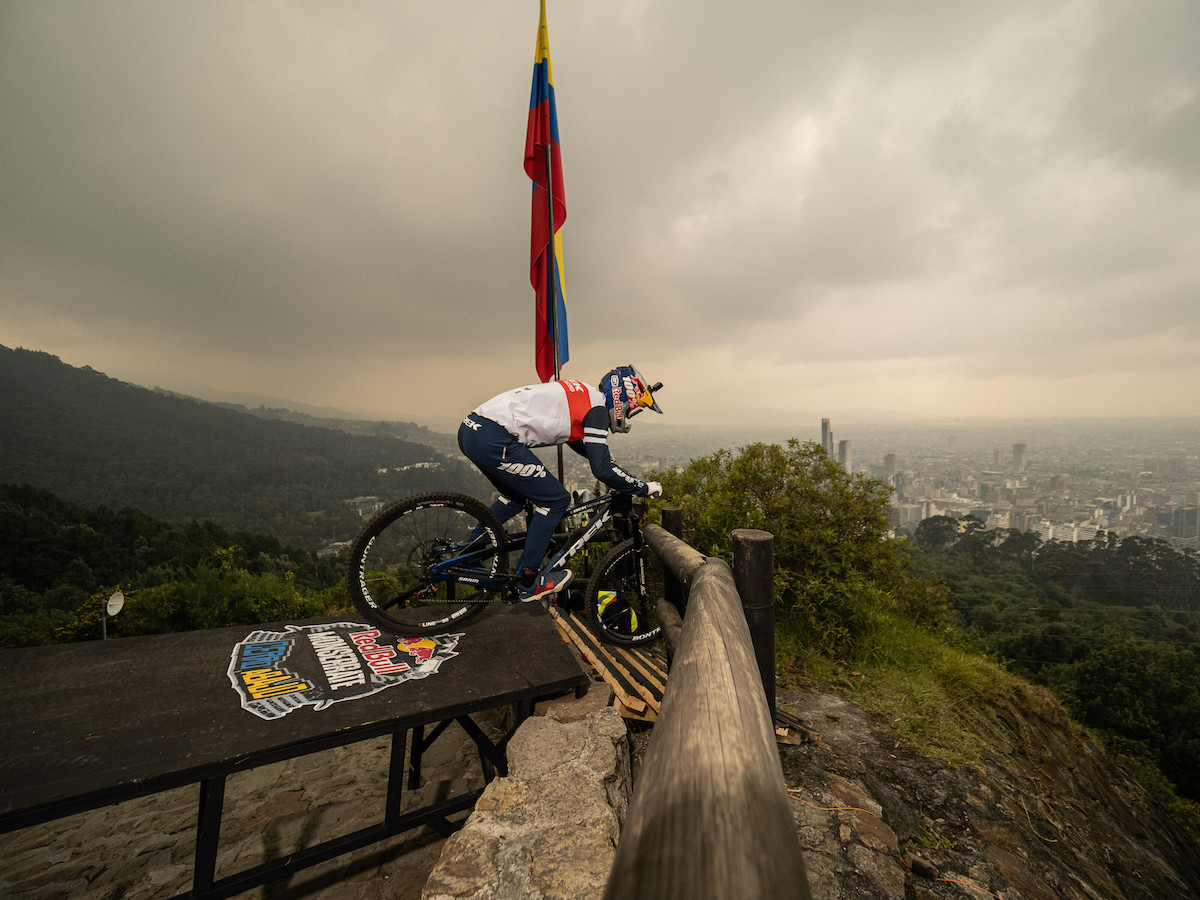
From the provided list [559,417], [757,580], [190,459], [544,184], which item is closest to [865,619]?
[757,580]

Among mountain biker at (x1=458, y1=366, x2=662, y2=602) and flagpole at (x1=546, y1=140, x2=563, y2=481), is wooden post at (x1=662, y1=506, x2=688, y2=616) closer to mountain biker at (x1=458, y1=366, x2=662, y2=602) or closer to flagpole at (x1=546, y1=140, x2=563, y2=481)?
mountain biker at (x1=458, y1=366, x2=662, y2=602)

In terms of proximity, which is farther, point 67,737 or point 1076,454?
point 1076,454

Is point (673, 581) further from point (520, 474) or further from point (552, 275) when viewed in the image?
point (552, 275)

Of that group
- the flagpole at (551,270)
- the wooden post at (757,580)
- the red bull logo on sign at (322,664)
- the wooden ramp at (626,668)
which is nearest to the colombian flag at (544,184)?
the flagpole at (551,270)

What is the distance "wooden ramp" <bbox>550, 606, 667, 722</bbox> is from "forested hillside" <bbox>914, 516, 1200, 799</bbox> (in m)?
5.63

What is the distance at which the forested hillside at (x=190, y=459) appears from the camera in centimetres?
4450

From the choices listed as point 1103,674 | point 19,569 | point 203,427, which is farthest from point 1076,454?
point 203,427

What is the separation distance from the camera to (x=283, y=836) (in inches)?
112

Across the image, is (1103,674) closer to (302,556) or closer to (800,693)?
(800,693)

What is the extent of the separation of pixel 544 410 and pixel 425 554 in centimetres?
141

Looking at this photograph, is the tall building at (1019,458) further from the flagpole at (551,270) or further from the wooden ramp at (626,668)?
the wooden ramp at (626,668)

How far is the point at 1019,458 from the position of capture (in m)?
49.3

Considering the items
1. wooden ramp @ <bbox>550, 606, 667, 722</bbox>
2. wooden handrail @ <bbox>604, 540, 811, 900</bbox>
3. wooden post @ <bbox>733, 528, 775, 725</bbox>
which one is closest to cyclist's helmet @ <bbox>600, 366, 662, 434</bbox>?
wooden post @ <bbox>733, 528, 775, 725</bbox>

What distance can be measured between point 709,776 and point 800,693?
11.2 feet
